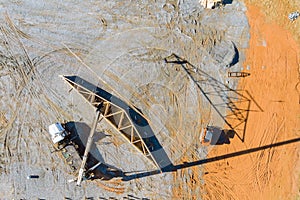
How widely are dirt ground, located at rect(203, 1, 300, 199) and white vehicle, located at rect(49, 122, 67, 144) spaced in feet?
26.4

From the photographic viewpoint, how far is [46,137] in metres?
18.5

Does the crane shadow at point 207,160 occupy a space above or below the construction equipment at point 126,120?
below

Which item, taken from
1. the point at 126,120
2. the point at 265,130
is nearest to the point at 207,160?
the point at 265,130

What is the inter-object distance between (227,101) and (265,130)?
2646 mm

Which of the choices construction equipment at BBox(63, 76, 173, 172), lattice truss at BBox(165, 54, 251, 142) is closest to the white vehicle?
construction equipment at BBox(63, 76, 173, 172)

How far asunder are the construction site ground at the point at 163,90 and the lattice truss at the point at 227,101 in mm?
56

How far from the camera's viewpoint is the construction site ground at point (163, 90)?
1853cm

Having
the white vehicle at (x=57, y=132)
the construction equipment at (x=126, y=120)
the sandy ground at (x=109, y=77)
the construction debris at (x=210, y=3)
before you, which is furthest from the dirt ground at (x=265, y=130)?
the white vehicle at (x=57, y=132)

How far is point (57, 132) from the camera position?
18078 millimetres

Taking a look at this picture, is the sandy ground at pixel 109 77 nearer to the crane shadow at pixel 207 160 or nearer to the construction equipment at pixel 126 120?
the crane shadow at pixel 207 160

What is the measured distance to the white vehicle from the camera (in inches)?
711

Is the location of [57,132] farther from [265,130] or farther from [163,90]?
[265,130]

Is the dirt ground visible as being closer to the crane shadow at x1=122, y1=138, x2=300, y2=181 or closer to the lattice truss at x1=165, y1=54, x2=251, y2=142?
the crane shadow at x1=122, y1=138, x2=300, y2=181

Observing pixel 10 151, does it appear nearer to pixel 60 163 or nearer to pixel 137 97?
pixel 60 163
